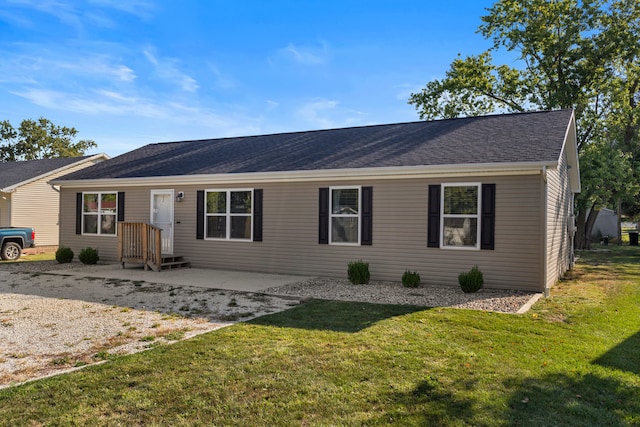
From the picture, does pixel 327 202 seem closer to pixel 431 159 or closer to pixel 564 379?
pixel 431 159

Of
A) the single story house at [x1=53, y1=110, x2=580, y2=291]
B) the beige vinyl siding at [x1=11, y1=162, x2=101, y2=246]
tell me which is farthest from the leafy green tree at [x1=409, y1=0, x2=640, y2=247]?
the beige vinyl siding at [x1=11, y1=162, x2=101, y2=246]

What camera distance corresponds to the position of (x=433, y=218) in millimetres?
9539

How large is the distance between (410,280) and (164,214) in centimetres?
755

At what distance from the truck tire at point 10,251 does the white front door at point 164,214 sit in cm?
607

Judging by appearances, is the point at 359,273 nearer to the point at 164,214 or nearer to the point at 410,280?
the point at 410,280

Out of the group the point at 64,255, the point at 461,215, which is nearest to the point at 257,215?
the point at 461,215

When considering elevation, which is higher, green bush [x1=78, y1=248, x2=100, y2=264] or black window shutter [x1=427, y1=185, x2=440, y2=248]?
black window shutter [x1=427, y1=185, x2=440, y2=248]

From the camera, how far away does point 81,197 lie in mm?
14281

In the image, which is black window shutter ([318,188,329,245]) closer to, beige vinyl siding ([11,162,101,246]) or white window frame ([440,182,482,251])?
white window frame ([440,182,482,251])

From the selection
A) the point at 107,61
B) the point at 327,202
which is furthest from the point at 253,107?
the point at 327,202

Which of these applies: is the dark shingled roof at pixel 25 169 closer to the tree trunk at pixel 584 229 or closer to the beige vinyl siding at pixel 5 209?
the beige vinyl siding at pixel 5 209

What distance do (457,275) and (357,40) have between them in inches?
342

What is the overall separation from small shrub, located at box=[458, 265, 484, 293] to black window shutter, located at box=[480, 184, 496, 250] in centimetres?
77

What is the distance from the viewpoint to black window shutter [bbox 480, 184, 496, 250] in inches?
355
